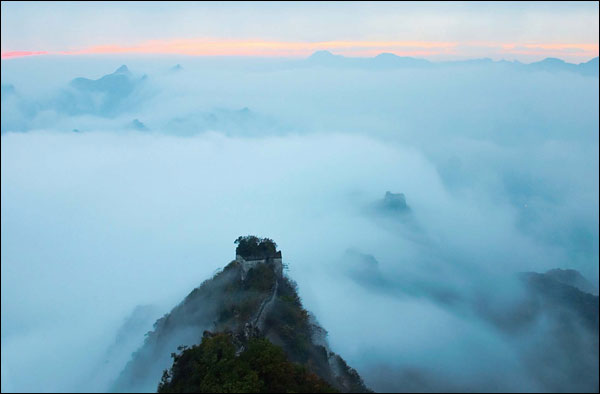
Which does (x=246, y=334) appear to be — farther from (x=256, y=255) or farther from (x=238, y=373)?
(x=256, y=255)

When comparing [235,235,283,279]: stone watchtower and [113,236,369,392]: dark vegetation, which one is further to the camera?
[235,235,283,279]: stone watchtower

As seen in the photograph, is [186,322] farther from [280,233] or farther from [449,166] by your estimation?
[449,166]

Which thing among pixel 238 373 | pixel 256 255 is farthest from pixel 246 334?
pixel 256 255

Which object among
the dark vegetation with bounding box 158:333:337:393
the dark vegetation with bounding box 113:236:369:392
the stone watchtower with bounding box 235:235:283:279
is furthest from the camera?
the stone watchtower with bounding box 235:235:283:279

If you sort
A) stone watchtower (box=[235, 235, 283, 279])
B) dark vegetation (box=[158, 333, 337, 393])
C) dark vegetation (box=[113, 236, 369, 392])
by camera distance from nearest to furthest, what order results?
dark vegetation (box=[158, 333, 337, 393]) < dark vegetation (box=[113, 236, 369, 392]) < stone watchtower (box=[235, 235, 283, 279])

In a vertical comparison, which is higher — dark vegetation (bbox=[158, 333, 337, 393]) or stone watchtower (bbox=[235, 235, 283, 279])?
stone watchtower (bbox=[235, 235, 283, 279])

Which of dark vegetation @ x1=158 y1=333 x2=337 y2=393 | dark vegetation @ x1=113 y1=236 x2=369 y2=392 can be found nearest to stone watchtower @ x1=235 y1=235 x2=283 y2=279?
dark vegetation @ x1=113 y1=236 x2=369 y2=392

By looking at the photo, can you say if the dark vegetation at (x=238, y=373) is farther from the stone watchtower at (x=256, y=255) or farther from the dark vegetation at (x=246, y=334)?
the stone watchtower at (x=256, y=255)

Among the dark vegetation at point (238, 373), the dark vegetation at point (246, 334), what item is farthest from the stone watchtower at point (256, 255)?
the dark vegetation at point (238, 373)

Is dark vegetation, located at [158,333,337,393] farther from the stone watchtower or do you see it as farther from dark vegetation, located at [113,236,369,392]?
the stone watchtower
